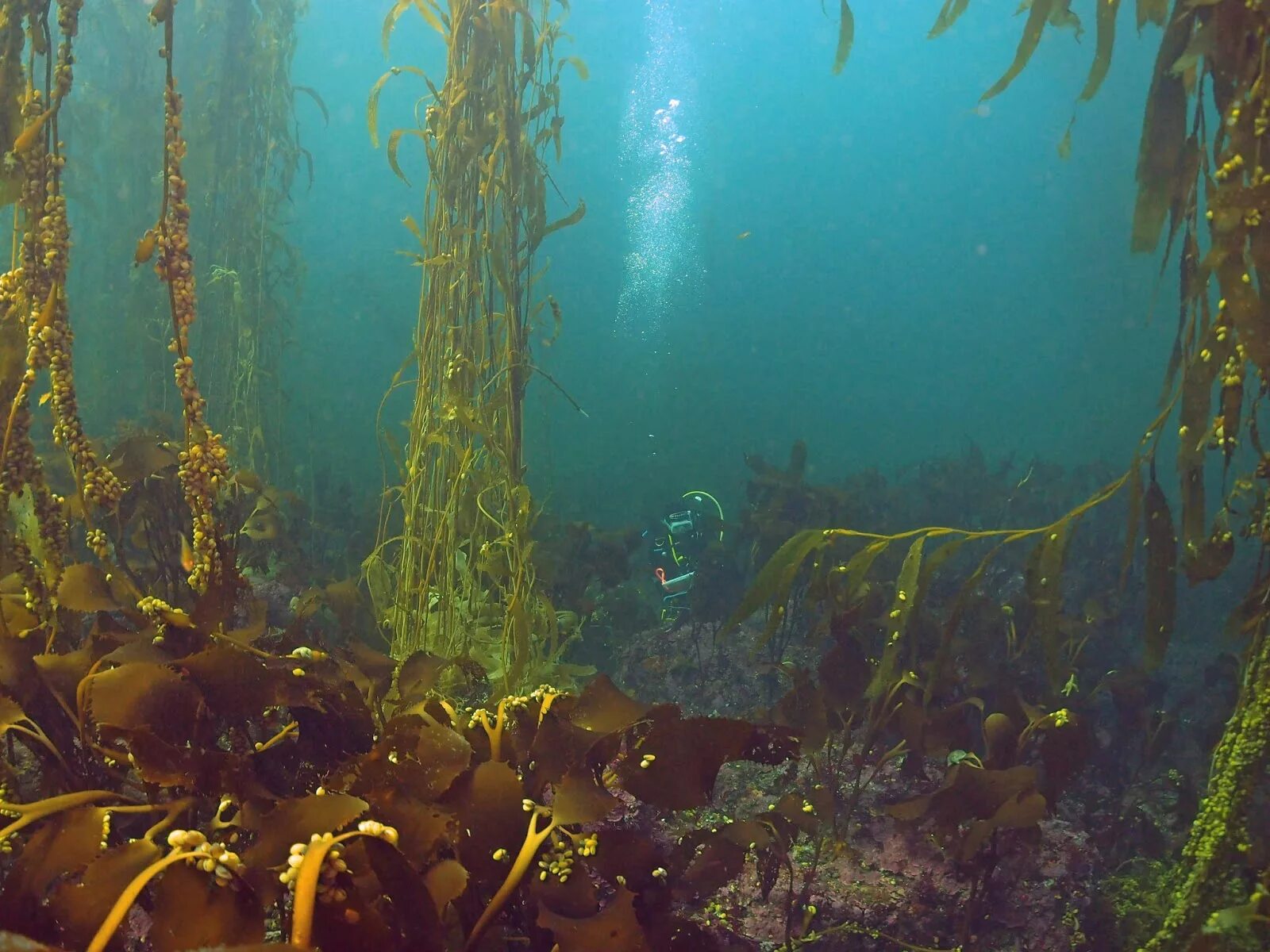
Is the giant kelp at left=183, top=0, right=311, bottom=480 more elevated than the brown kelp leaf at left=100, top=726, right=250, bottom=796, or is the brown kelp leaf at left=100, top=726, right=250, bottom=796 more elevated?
the giant kelp at left=183, top=0, right=311, bottom=480

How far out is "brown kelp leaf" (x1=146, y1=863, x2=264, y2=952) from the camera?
32.2 inches

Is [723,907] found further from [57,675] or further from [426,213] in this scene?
[426,213]

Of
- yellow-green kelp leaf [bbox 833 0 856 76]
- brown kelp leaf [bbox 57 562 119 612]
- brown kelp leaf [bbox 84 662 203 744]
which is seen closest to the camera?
brown kelp leaf [bbox 84 662 203 744]

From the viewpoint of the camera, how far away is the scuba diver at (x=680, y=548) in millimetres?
5098

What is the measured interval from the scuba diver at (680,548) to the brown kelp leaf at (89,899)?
4.11 meters

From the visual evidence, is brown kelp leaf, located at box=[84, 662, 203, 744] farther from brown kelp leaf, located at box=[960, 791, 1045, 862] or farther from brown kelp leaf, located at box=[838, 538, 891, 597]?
brown kelp leaf, located at box=[960, 791, 1045, 862]

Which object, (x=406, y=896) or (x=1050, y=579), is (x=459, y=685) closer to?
(x=406, y=896)

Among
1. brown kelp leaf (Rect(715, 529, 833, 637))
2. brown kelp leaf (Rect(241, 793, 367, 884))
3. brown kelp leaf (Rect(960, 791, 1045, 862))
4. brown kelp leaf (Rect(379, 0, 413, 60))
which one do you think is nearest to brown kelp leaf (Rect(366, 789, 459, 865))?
brown kelp leaf (Rect(241, 793, 367, 884))

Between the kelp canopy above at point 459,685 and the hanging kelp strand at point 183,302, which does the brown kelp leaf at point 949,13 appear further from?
the hanging kelp strand at point 183,302

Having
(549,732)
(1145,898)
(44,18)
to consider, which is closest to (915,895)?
(1145,898)

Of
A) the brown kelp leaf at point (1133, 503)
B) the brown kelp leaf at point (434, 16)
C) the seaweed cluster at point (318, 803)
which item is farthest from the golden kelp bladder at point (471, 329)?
the brown kelp leaf at point (1133, 503)

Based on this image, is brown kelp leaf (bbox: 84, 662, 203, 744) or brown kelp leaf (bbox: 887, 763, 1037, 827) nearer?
brown kelp leaf (bbox: 84, 662, 203, 744)

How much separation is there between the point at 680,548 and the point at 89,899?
491cm

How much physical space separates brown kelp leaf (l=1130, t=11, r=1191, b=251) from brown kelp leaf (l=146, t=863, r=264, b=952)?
2.27 meters
